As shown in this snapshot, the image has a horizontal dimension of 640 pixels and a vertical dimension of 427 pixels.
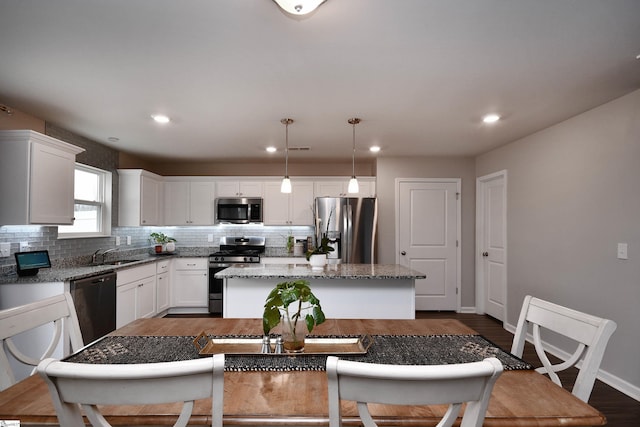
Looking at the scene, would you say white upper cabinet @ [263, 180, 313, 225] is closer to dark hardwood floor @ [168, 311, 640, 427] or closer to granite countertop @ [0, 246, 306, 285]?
granite countertop @ [0, 246, 306, 285]

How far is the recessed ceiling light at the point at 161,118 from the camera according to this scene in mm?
3348

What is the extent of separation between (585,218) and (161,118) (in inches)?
157

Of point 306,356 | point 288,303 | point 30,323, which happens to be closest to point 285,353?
point 306,356

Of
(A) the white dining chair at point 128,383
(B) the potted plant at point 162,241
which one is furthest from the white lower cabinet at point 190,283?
(A) the white dining chair at point 128,383

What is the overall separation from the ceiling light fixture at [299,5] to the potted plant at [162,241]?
4.68 m

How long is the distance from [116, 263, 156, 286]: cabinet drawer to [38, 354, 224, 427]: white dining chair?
3.33m

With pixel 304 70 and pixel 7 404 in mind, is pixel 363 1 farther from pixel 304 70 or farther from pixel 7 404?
pixel 7 404

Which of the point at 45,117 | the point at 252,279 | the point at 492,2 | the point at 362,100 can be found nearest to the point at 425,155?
the point at 362,100

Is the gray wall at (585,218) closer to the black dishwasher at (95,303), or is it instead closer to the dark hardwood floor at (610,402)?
the dark hardwood floor at (610,402)

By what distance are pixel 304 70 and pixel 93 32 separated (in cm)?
120

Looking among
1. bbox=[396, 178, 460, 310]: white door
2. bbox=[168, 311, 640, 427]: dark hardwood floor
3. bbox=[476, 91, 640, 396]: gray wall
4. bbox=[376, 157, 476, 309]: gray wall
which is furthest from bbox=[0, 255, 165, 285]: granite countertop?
bbox=[476, 91, 640, 396]: gray wall

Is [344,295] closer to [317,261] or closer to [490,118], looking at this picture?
[317,261]

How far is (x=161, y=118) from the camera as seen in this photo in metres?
3.40

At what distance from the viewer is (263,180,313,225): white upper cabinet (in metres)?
5.57
